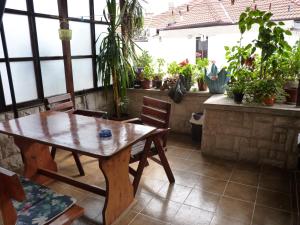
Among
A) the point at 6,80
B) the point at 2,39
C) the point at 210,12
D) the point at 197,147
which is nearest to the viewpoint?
the point at 2,39

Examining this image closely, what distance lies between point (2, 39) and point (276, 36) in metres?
2.95

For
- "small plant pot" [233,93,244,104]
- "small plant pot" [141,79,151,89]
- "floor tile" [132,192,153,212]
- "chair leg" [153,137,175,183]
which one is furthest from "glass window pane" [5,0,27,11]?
"small plant pot" [233,93,244,104]

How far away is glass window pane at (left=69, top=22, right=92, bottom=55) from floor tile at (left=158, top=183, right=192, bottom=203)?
233cm

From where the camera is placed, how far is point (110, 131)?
1.84 meters

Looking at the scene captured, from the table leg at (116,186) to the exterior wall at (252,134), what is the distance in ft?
4.75

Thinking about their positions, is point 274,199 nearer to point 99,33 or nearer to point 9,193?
point 9,193

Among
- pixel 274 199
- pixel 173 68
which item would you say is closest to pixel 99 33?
pixel 173 68

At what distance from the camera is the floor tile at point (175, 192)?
2.18 metres

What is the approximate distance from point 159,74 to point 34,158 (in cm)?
242

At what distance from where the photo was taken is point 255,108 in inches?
106

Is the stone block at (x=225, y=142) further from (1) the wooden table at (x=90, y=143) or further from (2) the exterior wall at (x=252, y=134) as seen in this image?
(1) the wooden table at (x=90, y=143)

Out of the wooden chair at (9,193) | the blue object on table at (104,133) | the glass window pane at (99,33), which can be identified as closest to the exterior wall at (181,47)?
the glass window pane at (99,33)

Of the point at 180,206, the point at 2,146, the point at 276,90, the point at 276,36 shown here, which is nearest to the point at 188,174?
the point at 180,206

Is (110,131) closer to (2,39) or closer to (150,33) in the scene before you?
(2,39)
